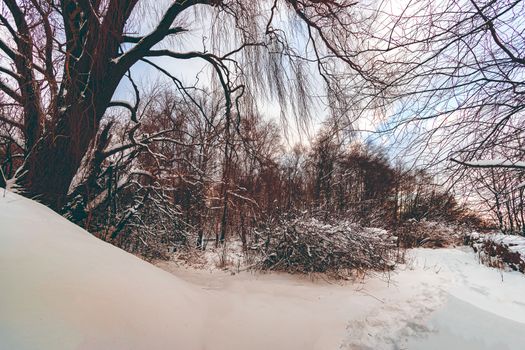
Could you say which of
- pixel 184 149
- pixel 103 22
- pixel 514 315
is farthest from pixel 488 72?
pixel 184 149

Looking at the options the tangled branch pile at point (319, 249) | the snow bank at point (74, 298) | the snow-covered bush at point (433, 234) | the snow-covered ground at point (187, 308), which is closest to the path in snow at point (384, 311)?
the snow-covered ground at point (187, 308)

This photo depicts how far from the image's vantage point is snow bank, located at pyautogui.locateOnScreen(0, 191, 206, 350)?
3.64 ft

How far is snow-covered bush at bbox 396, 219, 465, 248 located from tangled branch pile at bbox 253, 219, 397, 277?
803 centimetres

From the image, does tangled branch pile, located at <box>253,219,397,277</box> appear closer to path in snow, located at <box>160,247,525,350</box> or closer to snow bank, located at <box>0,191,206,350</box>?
path in snow, located at <box>160,247,525,350</box>

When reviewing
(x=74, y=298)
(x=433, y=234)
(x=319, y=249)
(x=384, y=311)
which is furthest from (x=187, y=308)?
(x=433, y=234)

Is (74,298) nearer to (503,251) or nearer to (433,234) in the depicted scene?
(503,251)

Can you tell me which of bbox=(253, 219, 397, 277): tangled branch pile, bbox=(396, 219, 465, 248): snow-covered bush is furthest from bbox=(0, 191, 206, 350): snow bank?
bbox=(396, 219, 465, 248): snow-covered bush

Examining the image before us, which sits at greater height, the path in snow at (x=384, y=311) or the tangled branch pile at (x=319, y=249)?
the tangled branch pile at (x=319, y=249)

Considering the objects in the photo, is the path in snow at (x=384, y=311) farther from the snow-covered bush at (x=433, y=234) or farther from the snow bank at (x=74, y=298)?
the snow-covered bush at (x=433, y=234)

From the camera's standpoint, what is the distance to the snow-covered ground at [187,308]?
1.21 metres

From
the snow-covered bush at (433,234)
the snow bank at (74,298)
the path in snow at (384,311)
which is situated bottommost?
the path in snow at (384,311)

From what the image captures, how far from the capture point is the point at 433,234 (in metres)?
12.5

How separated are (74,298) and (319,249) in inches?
163

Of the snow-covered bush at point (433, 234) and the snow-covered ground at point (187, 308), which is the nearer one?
the snow-covered ground at point (187, 308)
